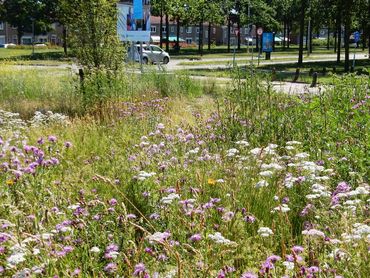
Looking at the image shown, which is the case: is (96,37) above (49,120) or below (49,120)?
above

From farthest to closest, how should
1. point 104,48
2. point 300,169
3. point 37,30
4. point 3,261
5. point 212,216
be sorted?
1. point 37,30
2. point 104,48
3. point 300,169
4. point 212,216
5. point 3,261

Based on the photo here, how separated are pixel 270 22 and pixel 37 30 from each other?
46.5 metres

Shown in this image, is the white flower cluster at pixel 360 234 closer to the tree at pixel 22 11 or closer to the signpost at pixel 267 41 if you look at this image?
the signpost at pixel 267 41

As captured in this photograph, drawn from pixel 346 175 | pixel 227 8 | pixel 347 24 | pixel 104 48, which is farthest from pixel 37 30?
pixel 346 175

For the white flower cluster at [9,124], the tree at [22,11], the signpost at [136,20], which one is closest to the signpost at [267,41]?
the signpost at [136,20]

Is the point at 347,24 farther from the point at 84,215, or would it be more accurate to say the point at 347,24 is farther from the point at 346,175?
the point at 84,215

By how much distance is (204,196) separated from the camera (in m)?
4.35

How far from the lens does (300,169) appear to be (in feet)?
14.5

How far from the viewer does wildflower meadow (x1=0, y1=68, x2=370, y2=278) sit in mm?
2934

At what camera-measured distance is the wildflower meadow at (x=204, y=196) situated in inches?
115

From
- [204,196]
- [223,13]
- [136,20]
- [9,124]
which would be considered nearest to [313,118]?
[204,196]

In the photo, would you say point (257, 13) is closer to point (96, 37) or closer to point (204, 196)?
point (96, 37)

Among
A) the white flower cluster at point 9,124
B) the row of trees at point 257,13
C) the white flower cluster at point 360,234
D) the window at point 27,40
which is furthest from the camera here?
the window at point 27,40

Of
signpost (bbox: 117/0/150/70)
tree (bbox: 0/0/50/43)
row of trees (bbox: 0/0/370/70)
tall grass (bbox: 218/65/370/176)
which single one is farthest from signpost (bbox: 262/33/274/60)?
tall grass (bbox: 218/65/370/176)
